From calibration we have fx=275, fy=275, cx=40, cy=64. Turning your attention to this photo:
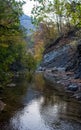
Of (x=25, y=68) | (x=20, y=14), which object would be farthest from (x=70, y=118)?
(x=25, y=68)

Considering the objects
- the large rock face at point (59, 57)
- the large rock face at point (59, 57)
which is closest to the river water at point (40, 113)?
the large rock face at point (59, 57)

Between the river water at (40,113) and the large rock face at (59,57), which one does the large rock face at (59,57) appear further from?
the river water at (40,113)

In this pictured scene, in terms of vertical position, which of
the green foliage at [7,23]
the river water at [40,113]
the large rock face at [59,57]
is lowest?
the large rock face at [59,57]

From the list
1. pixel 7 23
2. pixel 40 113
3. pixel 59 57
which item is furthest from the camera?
pixel 59 57

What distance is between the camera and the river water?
59.0 ft

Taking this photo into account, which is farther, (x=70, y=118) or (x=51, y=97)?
(x=51, y=97)

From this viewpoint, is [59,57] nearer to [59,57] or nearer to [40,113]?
[59,57]

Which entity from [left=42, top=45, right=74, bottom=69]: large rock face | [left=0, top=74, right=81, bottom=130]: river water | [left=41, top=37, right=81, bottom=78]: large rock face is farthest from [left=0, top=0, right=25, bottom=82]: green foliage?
[left=42, top=45, right=74, bottom=69]: large rock face

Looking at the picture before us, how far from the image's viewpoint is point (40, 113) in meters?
21.7

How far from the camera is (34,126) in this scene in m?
17.9

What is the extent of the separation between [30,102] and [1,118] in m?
7.02

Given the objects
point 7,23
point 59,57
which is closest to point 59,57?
point 59,57

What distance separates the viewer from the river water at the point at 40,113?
1797 cm

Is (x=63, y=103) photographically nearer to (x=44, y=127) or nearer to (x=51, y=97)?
(x=51, y=97)
